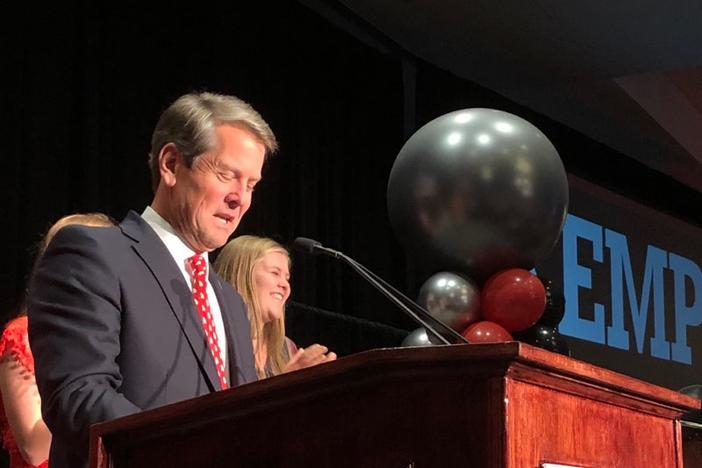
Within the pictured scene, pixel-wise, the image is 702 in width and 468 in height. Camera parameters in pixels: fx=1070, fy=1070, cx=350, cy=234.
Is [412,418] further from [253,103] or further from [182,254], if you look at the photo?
[253,103]

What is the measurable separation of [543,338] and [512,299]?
47cm

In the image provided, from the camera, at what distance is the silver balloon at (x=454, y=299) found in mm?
3379

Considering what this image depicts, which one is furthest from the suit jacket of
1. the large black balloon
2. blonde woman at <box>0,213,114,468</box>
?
the large black balloon

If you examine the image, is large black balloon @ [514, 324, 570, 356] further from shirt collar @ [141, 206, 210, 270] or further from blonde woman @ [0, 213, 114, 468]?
shirt collar @ [141, 206, 210, 270]

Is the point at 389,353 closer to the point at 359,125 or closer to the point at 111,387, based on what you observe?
the point at 111,387

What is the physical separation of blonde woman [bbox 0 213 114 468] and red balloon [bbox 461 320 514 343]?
1.38 metres

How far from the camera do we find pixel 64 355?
129cm

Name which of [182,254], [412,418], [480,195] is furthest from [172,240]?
[480,195]

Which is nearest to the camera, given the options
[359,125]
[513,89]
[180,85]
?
[180,85]

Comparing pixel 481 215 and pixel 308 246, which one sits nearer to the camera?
pixel 308 246

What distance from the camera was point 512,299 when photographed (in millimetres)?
3320

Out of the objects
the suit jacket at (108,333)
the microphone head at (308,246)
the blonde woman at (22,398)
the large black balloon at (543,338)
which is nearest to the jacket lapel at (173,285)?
the suit jacket at (108,333)

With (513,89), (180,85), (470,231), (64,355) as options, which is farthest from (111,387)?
(513,89)

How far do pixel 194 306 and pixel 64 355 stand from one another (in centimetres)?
23
